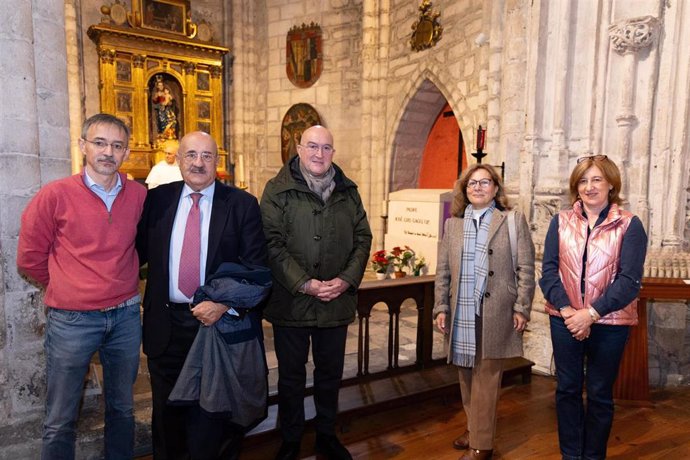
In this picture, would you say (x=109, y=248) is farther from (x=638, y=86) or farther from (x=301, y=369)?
(x=638, y=86)

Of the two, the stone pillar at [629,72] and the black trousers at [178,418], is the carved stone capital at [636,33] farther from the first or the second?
the black trousers at [178,418]

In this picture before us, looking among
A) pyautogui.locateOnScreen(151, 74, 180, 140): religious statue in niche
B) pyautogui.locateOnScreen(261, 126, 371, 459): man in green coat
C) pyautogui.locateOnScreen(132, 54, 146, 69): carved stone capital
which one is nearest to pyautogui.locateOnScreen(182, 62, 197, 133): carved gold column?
pyautogui.locateOnScreen(151, 74, 180, 140): religious statue in niche

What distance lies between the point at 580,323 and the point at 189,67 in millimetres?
8603

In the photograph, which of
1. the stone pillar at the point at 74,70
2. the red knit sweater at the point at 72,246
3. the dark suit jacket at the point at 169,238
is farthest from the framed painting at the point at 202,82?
the red knit sweater at the point at 72,246

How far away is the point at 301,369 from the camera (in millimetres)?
2580

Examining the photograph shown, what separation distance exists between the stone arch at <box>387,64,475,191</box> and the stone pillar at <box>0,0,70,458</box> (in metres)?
5.55

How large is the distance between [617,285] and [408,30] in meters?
6.24

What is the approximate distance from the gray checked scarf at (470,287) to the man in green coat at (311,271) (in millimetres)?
535

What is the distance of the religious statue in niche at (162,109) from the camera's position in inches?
351

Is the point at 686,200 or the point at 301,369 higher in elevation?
the point at 686,200

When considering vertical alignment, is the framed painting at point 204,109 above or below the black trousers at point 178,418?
above

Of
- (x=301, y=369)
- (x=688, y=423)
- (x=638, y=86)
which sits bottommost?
(x=688, y=423)

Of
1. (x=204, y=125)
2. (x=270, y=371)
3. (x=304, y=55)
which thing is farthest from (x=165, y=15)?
(x=270, y=371)

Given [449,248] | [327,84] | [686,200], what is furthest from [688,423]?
[327,84]
